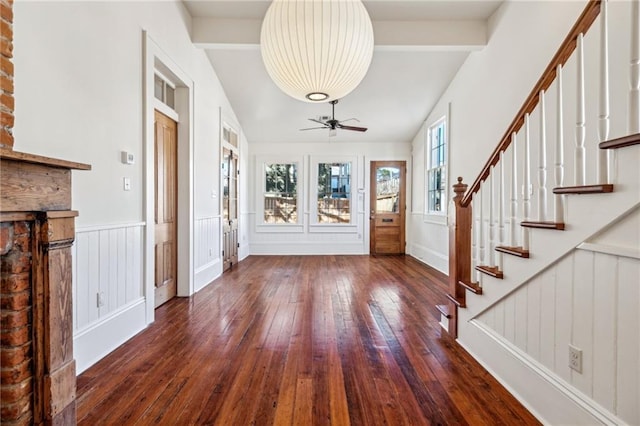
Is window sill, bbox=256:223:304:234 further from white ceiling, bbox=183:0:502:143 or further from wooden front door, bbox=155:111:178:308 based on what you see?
wooden front door, bbox=155:111:178:308

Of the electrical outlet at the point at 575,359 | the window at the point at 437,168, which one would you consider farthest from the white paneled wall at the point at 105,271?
the window at the point at 437,168

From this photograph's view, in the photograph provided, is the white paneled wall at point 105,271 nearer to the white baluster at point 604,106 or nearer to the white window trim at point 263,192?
the white baluster at point 604,106

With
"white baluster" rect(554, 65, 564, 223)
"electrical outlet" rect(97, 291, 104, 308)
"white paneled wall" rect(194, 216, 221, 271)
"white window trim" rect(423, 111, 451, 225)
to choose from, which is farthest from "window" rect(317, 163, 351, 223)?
"white baluster" rect(554, 65, 564, 223)

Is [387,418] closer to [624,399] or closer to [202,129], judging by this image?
[624,399]

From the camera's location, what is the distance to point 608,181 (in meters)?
1.33

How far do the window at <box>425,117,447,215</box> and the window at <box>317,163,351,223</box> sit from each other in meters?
1.81

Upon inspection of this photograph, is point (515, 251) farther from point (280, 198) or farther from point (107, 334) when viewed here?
point (280, 198)

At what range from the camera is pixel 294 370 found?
2102 millimetres

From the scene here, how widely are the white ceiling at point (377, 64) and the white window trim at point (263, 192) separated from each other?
18.5 inches

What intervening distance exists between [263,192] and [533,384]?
6195 millimetres

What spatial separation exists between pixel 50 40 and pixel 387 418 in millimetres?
2857

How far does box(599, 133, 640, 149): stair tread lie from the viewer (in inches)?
45.3

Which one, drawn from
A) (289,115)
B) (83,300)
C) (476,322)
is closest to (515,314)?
(476,322)

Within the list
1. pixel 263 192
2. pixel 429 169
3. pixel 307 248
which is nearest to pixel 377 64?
pixel 429 169
